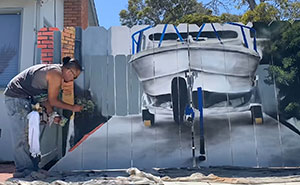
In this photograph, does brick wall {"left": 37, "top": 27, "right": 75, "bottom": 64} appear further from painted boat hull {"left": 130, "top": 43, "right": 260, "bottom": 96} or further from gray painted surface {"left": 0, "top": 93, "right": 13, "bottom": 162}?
gray painted surface {"left": 0, "top": 93, "right": 13, "bottom": 162}

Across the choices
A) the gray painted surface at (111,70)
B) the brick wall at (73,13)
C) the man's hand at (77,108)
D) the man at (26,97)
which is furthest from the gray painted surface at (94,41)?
the brick wall at (73,13)

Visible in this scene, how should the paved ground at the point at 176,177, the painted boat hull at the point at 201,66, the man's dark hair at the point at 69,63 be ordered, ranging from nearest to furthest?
1. the paved ground at the point at 176,177
2. the man's dark hair at the point at 69,63
3. the painted boat hull at the point at 201,66

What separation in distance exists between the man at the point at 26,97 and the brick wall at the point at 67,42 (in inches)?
Result: 17.5

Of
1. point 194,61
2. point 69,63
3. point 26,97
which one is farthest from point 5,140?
point 194,61

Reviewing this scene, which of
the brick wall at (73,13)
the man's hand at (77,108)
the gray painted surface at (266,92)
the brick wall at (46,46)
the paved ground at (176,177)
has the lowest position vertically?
the paved ground at (176,177)

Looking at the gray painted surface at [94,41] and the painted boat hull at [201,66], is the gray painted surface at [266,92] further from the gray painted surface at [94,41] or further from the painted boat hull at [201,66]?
the gray painted surface at [94,41]

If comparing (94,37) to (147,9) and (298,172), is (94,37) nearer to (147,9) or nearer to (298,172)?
(298,172)

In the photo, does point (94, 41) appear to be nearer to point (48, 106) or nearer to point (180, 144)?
point (48, 106)

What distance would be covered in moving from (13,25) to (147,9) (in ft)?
46.4

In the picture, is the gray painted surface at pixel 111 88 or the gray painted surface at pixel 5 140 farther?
the gray painted surface at pixel 5 140

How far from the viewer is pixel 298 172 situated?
3.96 meters

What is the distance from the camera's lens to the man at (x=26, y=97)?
3804 millimetres

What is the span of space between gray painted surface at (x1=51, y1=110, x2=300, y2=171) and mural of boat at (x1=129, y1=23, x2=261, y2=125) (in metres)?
0.36

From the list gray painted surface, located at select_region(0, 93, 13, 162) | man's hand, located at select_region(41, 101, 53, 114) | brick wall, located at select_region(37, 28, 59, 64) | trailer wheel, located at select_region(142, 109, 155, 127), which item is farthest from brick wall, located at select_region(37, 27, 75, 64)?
gray painted surface, located at select_region(0, 93, 13, 162)
